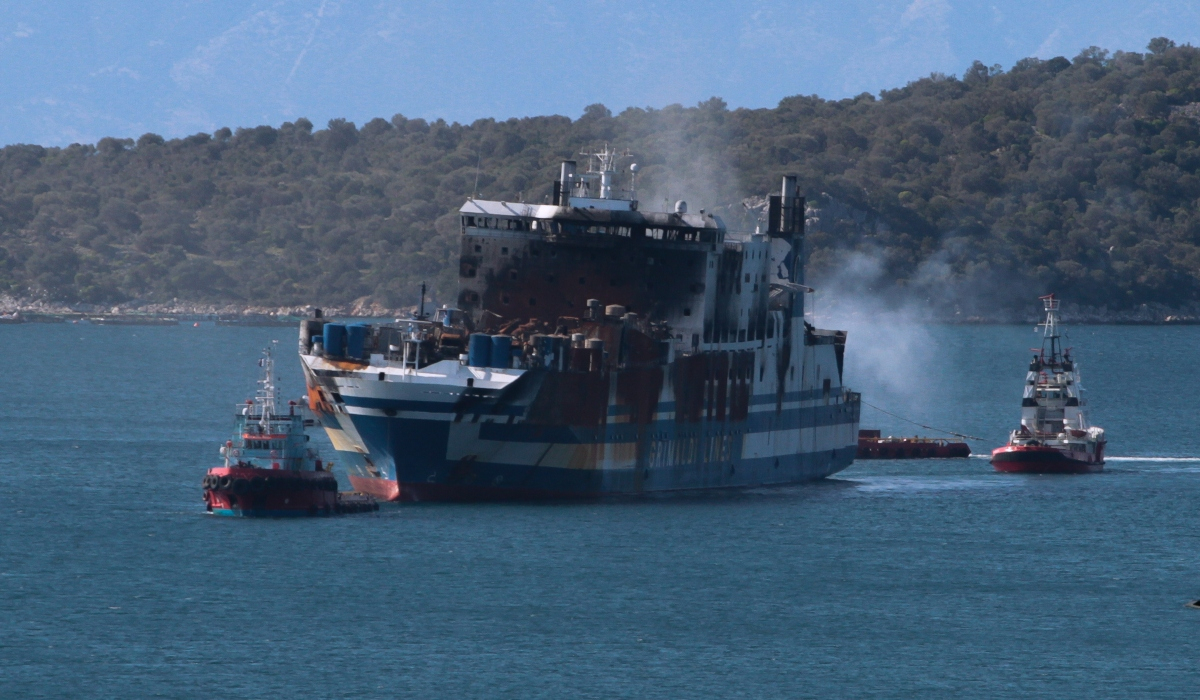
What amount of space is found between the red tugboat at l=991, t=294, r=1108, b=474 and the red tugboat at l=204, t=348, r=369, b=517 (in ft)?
98.9

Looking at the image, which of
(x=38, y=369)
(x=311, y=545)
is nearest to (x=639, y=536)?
(x=311, y=545)

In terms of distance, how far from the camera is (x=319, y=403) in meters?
59.1

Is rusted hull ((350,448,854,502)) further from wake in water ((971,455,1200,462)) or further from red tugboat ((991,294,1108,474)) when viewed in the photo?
wake in water ((971,455,1200,462))

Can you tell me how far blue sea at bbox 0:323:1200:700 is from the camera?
4162cm

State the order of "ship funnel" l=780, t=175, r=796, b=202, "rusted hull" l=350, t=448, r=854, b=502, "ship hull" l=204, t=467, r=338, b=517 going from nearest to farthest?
"ship hull" l=204, t=467, r=338, b=517 < "rusted hull" l=350, t=448, r=854, b=502 < "ship funnel" l=780, t=175, r=796, b=202

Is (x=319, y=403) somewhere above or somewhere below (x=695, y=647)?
above

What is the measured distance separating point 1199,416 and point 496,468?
62124 millimetres

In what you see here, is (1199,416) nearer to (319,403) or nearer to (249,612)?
(319,403)

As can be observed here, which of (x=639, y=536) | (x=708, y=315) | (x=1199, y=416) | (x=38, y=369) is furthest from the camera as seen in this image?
(x=38, y=369)

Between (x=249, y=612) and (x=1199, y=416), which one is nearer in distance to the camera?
(x=249, y=612)

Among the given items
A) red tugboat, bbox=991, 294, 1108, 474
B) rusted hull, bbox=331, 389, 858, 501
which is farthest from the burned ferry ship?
red tugboat, bbox=991, 294, 1108, 474

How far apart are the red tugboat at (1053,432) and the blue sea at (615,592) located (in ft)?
3.28

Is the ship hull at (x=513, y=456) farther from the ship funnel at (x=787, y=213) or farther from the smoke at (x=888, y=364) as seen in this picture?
the smoke at (x=888, y=364)

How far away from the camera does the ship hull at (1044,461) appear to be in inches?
2980
